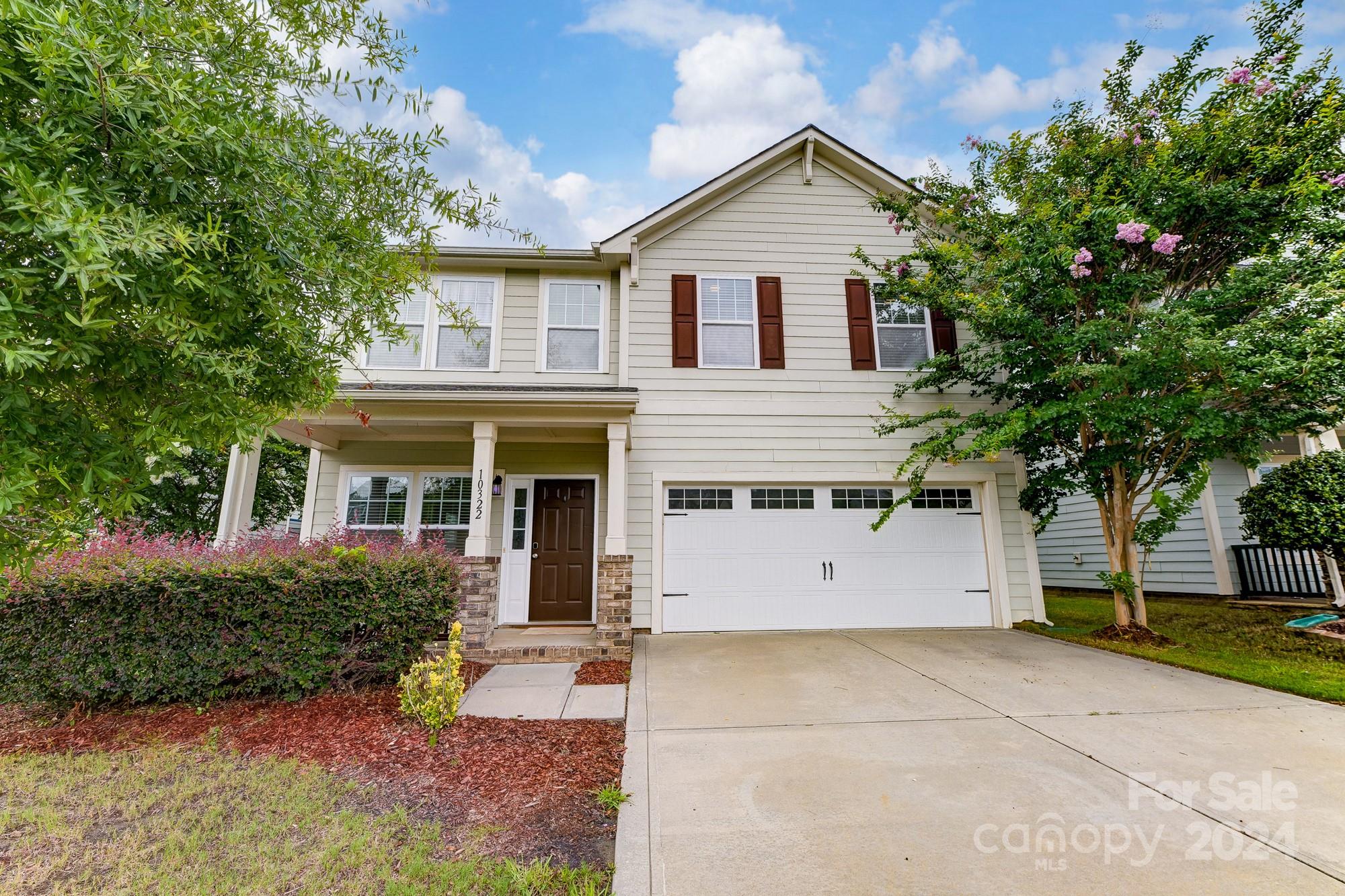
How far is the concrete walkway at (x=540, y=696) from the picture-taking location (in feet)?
14.0

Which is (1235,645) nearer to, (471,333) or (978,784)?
(978,784)

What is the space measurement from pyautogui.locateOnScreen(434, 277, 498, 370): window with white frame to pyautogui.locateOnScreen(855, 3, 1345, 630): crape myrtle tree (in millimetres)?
5273

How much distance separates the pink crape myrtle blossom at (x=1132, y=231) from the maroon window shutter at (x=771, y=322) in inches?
152

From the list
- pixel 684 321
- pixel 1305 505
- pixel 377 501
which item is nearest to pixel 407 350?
pixel 377 501

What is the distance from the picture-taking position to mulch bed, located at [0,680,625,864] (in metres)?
2.58

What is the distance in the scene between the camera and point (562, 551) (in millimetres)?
7645

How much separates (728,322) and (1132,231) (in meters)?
4.64

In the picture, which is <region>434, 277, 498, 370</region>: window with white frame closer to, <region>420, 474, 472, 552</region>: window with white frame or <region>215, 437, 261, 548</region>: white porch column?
<region>420, 474, 472, 552</region>: window with white frame

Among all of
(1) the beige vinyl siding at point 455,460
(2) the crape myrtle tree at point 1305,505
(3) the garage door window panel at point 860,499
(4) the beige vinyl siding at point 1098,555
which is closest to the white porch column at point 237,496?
(1) the beige vinyl siding at point 455,460

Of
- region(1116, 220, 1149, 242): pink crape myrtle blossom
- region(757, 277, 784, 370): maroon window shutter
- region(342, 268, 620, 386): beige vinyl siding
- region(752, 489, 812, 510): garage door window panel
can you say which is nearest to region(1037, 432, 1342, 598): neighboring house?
region(1116, 220, 1149, 242): pink crape myrtle blossom

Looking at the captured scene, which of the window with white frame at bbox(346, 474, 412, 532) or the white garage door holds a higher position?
the window with white frame at bbox(346, 474, 412, 532)

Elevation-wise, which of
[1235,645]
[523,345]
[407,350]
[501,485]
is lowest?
[1235,645]

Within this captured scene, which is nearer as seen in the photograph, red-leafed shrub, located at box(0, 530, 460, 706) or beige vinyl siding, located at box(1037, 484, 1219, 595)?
red-leafed shrub, located at box(0, 530, 460, 706)

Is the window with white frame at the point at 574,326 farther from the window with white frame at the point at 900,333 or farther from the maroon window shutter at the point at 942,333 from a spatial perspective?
the maroon window shutter at the point at 942,333
